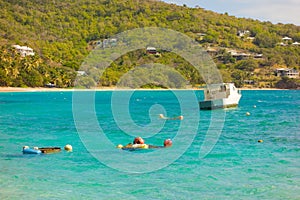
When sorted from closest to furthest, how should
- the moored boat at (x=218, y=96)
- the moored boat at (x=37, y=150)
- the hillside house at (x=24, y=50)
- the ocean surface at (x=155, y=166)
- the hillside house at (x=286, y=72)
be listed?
1. the ocean surface at (x=155, y=166)
2. the moored boat at (x=37, y=150)
3. the moored boat at (x=218, y=96)
4. the hillside house at (x=24, y=50)
5. the hillside house at (x=286, y=72)

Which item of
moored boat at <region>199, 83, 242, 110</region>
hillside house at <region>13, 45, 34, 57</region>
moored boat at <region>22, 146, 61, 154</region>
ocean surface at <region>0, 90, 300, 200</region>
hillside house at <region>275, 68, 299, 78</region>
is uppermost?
hillside house at <region>13, 45, 34, 57</region>

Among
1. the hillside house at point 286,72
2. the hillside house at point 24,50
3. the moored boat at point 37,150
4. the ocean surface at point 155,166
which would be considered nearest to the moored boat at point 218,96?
the ocean surface at point 155,166

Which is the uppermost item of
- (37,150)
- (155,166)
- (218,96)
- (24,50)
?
(24,50)

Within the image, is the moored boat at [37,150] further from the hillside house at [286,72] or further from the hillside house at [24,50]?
the hillside house at [286,72]

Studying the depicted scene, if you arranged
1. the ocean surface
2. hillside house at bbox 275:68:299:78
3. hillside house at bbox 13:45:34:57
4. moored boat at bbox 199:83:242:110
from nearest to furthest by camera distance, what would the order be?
the ocean surface → moored boat at bbox 199:83:242:110 → hillside house at bbox 13:45:34:57 → hillside house at bbox 275:68:299:78

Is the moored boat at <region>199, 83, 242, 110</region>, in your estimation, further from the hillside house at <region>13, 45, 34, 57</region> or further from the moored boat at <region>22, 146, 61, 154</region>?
the hillside house at <region>13, 45, 34, 57</region>

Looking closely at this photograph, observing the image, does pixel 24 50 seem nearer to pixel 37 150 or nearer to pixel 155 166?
pixel 37 150

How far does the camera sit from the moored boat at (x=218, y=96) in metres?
59.0

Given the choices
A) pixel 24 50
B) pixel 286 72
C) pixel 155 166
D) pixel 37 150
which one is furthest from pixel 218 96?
pixel 286 72

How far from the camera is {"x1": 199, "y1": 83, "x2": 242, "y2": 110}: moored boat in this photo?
59.0 metres

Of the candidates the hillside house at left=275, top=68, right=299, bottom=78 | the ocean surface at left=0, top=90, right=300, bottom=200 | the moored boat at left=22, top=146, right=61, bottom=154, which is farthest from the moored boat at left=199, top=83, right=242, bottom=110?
the hillside house at left=275, top=68, right=299, bottom=78

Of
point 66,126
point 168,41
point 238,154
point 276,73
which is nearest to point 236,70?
point 276,73

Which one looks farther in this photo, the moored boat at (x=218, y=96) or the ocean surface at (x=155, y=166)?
the moored boat at (x=218, y=96)

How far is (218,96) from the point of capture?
61.9 m
